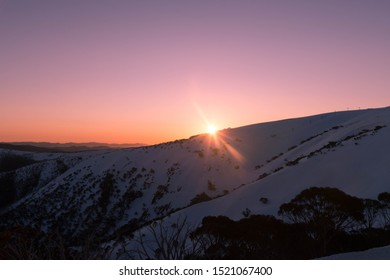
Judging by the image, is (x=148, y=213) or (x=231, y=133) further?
(x=231, y=133)

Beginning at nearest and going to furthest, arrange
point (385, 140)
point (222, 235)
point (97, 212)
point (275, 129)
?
point (222, 235) → point (385, 140) → point (97, 212) → point (275, 129)

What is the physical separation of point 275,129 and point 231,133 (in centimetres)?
1006

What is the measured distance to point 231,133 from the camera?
83.1m

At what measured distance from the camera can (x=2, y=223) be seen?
2378 inches

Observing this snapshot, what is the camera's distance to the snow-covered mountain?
30859 mm

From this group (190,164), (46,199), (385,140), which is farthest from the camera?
(46,199)

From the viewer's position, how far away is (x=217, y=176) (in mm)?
53844

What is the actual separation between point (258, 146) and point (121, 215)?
3210 centimetres

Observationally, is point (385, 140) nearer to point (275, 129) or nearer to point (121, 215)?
point (121, 215)

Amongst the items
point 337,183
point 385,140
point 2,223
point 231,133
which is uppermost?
point 231,133

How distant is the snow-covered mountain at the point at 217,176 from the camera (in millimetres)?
30859

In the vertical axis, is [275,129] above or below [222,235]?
above
